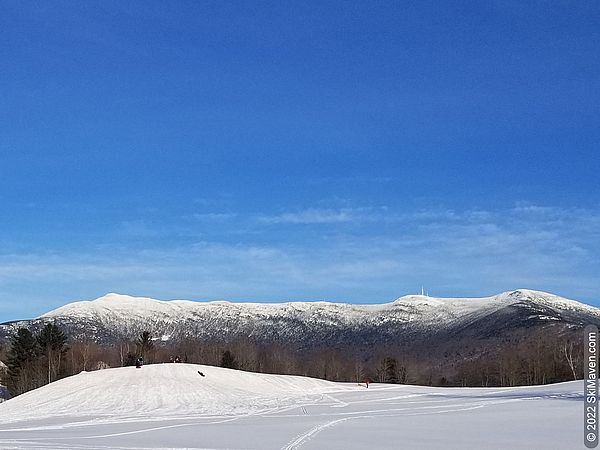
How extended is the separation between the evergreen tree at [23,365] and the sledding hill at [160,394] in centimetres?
3039

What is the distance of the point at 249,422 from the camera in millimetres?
33469

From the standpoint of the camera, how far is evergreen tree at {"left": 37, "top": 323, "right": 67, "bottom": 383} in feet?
306

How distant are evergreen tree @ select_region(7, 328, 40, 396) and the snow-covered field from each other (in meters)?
33.8

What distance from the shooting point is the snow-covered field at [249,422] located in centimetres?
2358

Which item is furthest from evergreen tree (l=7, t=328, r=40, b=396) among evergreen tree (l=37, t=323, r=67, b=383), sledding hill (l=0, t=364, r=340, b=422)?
sledding hill (l=0, t=364, r=340, b=422)

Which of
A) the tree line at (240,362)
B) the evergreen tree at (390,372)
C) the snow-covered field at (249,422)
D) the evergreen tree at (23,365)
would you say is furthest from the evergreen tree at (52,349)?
the evergreen tree at (390,372)

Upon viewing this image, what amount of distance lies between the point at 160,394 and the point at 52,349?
4932 cm

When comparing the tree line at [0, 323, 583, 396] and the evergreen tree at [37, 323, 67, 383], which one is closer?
the evergreen tree at [37, 323, 67, 383]

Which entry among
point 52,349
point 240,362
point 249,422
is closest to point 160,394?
point 249,422

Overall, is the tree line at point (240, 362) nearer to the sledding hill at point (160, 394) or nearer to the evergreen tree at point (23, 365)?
the evergreen tree at point (23, 365)

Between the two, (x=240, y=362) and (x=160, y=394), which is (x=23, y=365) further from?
(x=160, y=394)

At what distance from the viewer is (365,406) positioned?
148 ft

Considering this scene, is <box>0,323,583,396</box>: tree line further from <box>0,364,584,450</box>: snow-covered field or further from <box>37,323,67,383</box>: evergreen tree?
<box>0,364,584,450</box>: snow-covered field

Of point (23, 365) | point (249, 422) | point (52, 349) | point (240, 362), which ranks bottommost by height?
point (240, 362)
